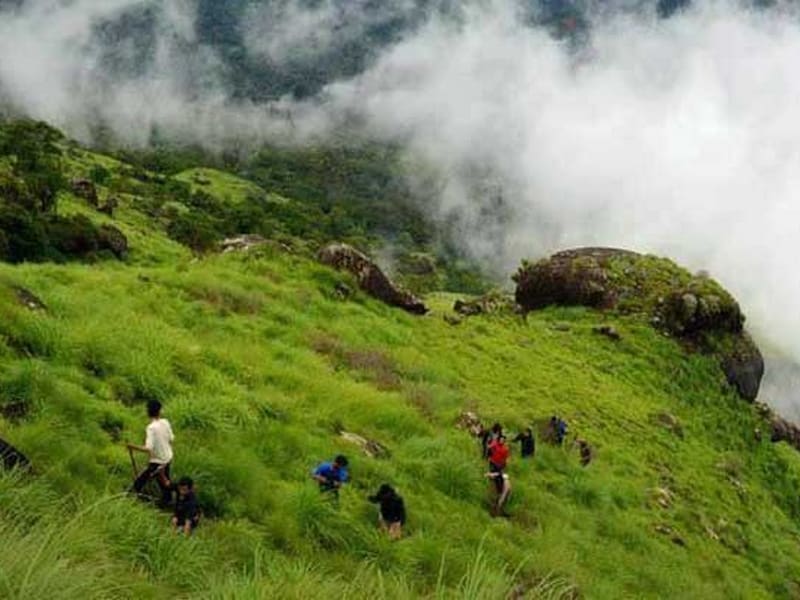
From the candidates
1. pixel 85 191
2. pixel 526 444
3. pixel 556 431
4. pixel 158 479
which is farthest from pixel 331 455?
pixel 85 191

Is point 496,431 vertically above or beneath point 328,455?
above

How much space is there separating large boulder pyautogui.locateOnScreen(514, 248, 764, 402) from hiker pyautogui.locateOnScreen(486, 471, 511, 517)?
2764cm

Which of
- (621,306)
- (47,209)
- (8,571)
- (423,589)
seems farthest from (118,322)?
(47,209)

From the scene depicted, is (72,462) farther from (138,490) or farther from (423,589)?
(423,589)

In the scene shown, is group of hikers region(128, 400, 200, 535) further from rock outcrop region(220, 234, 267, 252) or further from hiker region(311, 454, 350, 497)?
rock outcrop region(220, 234, 267, 252)

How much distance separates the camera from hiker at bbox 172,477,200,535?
39.9 ft

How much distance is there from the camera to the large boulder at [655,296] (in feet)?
151

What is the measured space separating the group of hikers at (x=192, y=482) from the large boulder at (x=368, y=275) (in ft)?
48.5

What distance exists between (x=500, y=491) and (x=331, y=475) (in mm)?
5500

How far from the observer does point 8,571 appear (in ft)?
19.5

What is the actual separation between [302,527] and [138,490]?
2.55 m

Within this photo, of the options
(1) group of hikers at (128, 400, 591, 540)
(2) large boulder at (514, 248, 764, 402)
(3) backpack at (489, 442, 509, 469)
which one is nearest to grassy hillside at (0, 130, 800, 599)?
(1) group of hikers at (128, 400, 591, 540)

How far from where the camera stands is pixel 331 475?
1566 centimetres

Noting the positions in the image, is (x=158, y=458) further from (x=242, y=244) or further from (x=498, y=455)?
(x=242, y=244)
